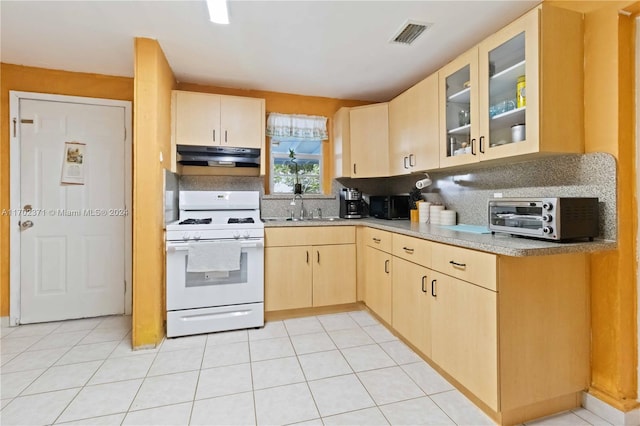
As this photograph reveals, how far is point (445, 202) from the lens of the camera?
2805mm

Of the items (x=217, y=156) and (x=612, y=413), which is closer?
(x=612, y=413)

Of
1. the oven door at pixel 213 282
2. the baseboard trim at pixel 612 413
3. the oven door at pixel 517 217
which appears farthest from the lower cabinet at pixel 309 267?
the baseboard trim at pixel 612 413

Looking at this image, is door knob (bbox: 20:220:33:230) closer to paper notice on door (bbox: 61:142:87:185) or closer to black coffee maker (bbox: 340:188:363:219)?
paper notice on door (bbox: 61:142:87:185)

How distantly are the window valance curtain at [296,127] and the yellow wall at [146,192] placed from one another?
1.25 meters

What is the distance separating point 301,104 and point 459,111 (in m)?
1.88

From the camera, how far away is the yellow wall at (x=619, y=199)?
1.51m

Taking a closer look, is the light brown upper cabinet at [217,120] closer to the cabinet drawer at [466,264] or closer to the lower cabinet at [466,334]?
the cabinet drawer at [466,264]

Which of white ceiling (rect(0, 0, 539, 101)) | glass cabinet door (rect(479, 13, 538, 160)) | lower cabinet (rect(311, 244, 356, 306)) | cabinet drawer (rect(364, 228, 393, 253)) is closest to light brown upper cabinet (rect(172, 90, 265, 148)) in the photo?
white ceiling (rect(0, 0, 539, 101))

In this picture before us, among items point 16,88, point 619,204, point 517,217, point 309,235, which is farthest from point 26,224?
point 619,204

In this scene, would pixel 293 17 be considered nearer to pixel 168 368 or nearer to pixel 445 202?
pixel 445 202

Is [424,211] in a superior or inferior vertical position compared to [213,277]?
superior

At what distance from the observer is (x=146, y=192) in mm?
2289

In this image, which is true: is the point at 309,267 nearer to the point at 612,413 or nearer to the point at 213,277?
the point at 213,277

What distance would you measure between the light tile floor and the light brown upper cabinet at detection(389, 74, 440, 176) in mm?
1546
